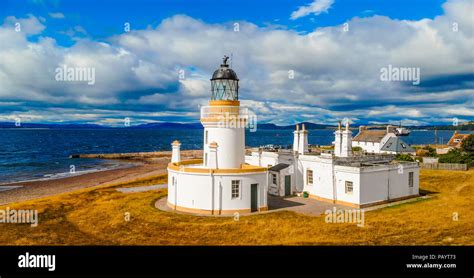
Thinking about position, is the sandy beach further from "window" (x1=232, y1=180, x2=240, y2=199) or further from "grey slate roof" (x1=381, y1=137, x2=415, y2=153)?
→ "grey slate roof" (x1=381, y1=137, x2=415, y2=153)

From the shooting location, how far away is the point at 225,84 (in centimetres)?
2189

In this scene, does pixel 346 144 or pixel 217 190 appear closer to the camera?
pixel 217 190

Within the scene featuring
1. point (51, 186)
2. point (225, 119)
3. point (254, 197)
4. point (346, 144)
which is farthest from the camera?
point (51, 186)

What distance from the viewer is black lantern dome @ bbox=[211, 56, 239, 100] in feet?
71.9

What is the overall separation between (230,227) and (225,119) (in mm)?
7335

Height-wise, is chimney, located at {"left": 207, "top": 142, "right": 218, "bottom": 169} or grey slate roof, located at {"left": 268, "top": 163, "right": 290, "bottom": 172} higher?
chimney, located at {"left": 207, "top": 142, "right": 218, "bottom": 169}

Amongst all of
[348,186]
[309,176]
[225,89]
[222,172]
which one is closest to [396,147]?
[309,176]

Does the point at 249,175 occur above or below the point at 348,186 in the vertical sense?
above

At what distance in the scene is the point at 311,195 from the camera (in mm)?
25609

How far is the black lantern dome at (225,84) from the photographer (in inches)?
862

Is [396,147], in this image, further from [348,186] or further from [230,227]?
[230,227]

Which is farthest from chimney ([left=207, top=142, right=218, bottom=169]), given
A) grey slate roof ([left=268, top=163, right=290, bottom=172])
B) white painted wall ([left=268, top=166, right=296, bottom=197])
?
grey slate roof ([left=268, top=163, right=290, bottom=172])
